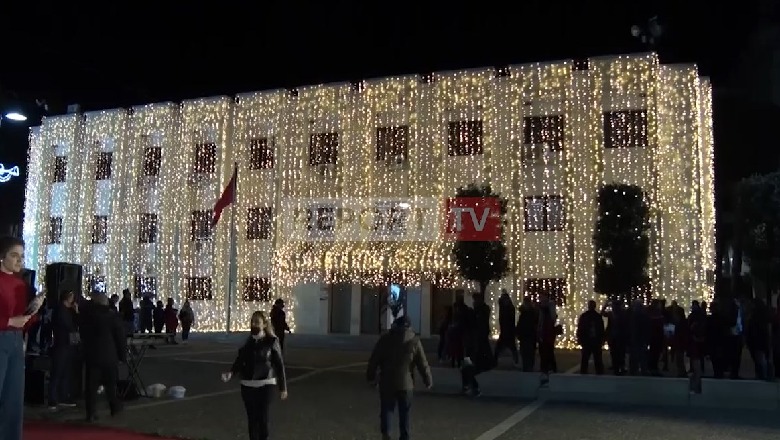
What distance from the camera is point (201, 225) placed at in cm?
3347

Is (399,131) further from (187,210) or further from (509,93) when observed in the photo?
(187,210)

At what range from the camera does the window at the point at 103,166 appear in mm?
36000

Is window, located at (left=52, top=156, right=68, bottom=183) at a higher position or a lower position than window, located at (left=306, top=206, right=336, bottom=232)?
higher

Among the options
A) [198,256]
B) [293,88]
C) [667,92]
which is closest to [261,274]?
[198,256]

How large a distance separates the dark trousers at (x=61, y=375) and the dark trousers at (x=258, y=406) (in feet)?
16.8

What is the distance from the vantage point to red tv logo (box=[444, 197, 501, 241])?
26.9 meters

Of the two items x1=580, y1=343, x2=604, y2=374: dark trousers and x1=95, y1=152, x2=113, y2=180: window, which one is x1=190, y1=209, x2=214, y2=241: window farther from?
x1=580, y1=343, x2=604, y2=374: dark trousers

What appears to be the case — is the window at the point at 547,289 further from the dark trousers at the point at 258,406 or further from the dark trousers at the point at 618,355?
the dark trousers at the point at 258,406

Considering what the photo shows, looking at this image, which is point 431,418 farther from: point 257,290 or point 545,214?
point 257,290

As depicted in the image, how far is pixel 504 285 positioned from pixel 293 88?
12519mm

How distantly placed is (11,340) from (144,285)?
2972 cm

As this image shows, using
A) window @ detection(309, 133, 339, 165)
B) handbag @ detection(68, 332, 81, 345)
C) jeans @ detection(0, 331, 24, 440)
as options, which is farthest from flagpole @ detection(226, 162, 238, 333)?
jeans @ detection(0, 331, 24, 440)

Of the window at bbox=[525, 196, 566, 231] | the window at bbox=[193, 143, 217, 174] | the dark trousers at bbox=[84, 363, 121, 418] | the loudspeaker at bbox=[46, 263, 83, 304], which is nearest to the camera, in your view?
the dark trousers at bbox=[84, 363, 121, 418]

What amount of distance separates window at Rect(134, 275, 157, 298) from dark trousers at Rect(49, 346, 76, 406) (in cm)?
2234
